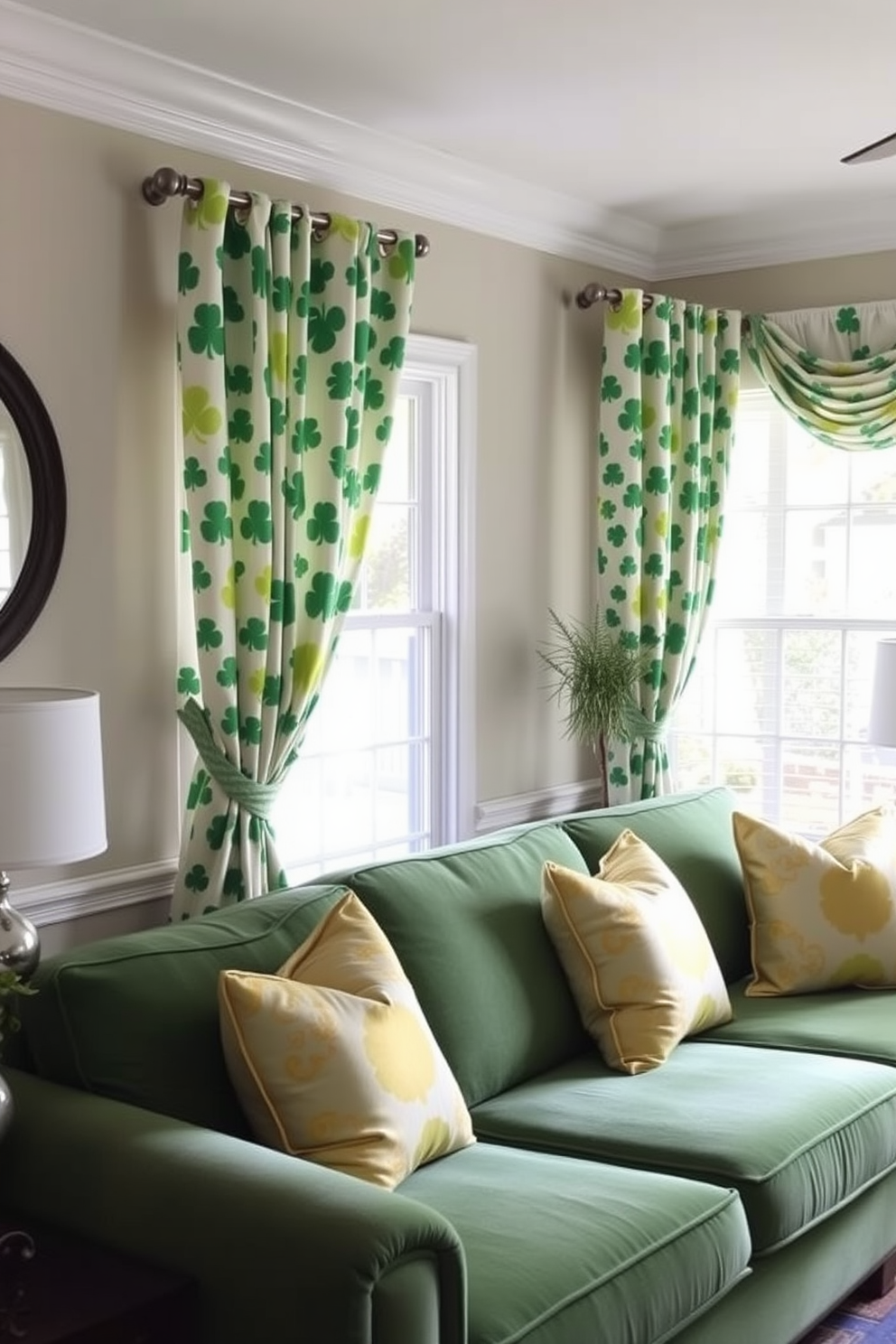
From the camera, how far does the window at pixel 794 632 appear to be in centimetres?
485

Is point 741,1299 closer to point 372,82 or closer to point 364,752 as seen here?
point 364,752

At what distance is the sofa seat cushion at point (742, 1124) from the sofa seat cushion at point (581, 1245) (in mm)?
89

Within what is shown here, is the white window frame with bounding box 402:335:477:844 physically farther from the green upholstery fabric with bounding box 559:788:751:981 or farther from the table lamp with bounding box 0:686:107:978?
the table lamp with bounding box 0:686:107:978

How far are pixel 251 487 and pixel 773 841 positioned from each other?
1542mm

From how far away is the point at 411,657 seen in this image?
440cm

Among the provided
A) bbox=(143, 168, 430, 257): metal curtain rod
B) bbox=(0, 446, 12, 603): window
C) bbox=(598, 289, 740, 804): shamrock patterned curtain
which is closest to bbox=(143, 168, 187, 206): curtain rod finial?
bbox=(143, 168, 430, 257): metal curtain rod

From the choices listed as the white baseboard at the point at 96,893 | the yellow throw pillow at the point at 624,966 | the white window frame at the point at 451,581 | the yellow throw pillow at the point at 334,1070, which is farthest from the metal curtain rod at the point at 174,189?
the yellow throw pillow at the point at 334,1070

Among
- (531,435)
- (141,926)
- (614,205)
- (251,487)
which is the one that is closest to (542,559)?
(531,435)

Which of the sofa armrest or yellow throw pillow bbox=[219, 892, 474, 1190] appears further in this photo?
yellow throw pillow bbox=[219, 892, 474, 1190]

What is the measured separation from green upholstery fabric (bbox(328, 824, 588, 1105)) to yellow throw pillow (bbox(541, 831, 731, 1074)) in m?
0.06

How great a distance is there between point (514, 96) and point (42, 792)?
2.03m

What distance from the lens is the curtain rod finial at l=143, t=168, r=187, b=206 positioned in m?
Result: 3.28

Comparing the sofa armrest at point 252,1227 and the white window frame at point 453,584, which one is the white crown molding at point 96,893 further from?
the white window frame at point 453,584

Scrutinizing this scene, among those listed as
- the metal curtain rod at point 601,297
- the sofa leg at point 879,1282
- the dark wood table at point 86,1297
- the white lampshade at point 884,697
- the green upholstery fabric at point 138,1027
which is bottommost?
the sofa leg at point 879,1282
